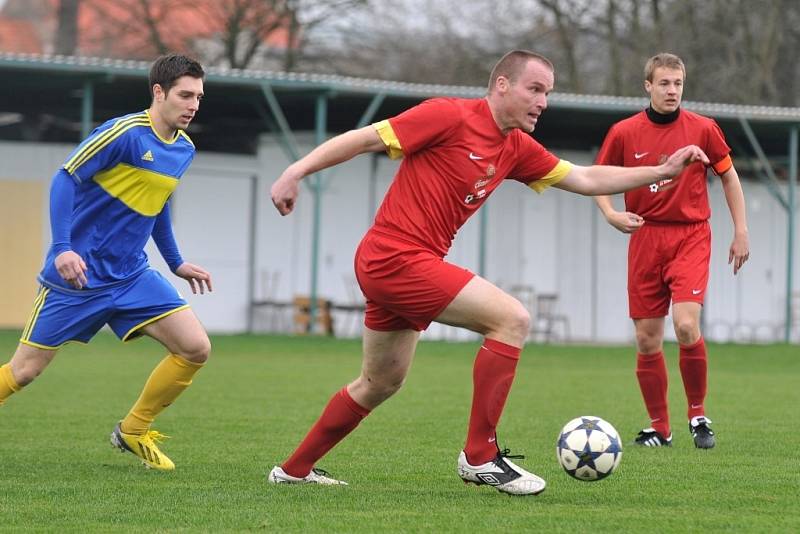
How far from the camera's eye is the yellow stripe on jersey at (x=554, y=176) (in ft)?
20.5

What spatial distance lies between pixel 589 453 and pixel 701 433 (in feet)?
7.60

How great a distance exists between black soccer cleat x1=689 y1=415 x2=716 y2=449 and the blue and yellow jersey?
11.3ft

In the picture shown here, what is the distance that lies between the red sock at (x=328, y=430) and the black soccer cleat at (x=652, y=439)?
2576 mm

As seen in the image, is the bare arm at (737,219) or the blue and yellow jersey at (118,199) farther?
the bare arm at (737,219)

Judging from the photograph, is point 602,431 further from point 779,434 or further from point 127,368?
point 127,368

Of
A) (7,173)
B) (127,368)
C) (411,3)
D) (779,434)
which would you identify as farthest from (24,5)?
(779,434)

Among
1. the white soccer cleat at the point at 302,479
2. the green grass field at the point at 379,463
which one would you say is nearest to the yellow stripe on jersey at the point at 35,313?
the green grass field at the point at 379,463

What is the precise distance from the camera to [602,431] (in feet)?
19.7

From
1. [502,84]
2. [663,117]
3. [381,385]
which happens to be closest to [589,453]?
[381,385]

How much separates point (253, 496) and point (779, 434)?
4.22 m

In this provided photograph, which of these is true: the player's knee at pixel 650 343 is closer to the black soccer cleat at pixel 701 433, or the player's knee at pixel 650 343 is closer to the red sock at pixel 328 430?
the black soccer cleat at pixel 701 433

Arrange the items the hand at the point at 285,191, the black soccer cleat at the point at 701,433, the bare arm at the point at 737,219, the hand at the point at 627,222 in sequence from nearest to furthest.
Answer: the hand at the point at 285,191
the hand at the point at 627,222
the black soccer cleat at the point at 701,433
the bare arm at the point at 737,219

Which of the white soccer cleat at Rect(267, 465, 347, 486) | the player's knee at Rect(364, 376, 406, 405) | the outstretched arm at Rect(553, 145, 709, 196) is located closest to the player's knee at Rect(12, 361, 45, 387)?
the white soccer cleat at Rect(267, 465, 347, 486)

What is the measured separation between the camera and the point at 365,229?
81.8 ft
